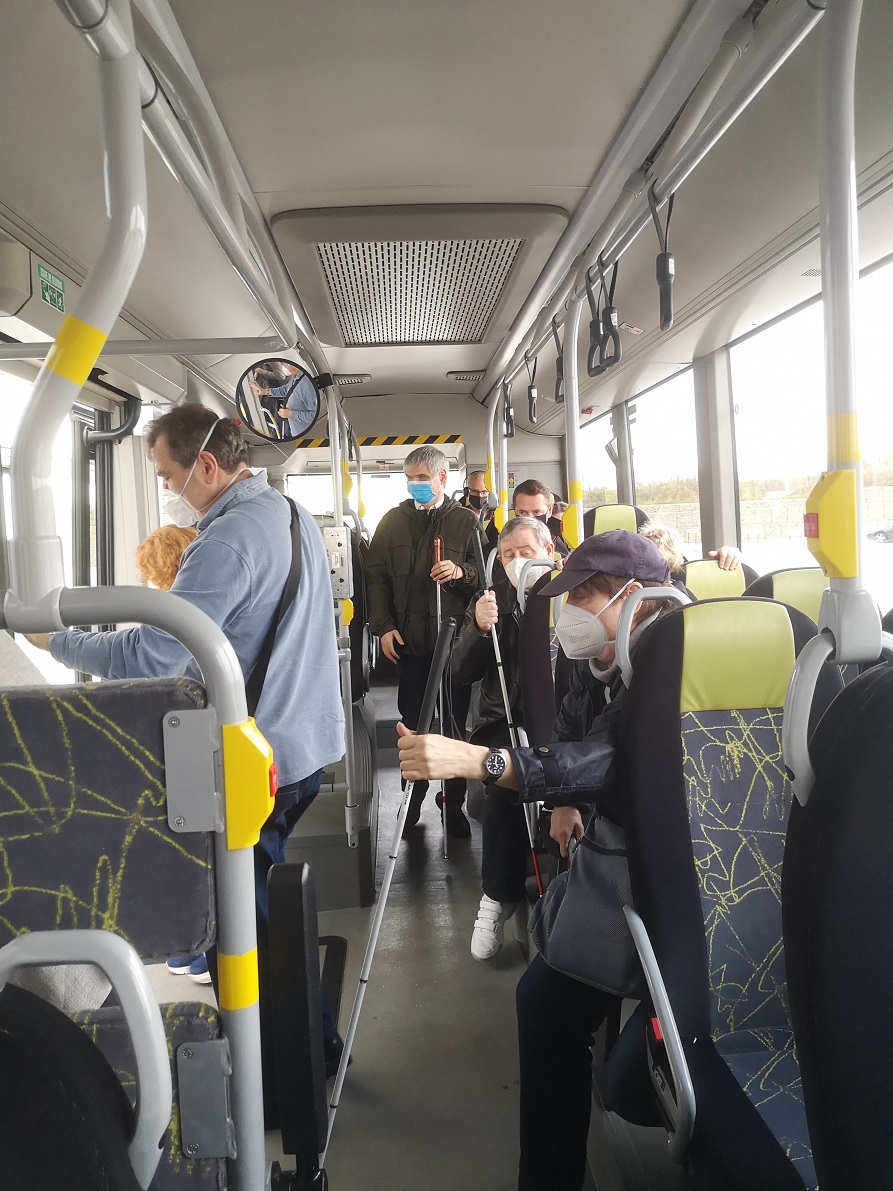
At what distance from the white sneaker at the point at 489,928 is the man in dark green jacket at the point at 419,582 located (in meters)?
1.12

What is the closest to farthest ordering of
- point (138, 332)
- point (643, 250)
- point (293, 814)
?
1. point (293, 814)
2. point (643, 250)
3. point (138, 332)

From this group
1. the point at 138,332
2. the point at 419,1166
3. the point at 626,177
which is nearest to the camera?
the point at 419,1166

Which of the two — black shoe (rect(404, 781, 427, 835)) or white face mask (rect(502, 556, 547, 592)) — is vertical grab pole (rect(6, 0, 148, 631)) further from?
black shoe (rect(404, 781, 427, 835))

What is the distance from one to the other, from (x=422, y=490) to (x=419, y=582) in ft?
1.67

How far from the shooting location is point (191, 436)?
2020 millimetres

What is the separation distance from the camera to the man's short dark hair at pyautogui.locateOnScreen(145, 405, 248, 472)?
6.63 ft

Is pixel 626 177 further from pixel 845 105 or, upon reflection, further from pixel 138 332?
pixel 138 332

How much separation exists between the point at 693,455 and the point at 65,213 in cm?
423

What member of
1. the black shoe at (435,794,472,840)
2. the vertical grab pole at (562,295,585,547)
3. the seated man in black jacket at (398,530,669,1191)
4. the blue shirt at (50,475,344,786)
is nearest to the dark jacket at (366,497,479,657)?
the black shoe at (435,794,472,840)

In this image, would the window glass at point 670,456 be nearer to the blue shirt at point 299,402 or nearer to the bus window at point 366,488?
the bus window at point 366,488

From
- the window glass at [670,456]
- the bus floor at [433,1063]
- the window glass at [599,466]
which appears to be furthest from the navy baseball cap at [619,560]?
the window glass at [599,466]

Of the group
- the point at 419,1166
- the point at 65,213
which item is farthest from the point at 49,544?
the point at 65,213

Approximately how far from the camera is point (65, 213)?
8.81 ft

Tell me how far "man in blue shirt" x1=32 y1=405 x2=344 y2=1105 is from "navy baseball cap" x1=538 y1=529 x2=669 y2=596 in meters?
0.72
